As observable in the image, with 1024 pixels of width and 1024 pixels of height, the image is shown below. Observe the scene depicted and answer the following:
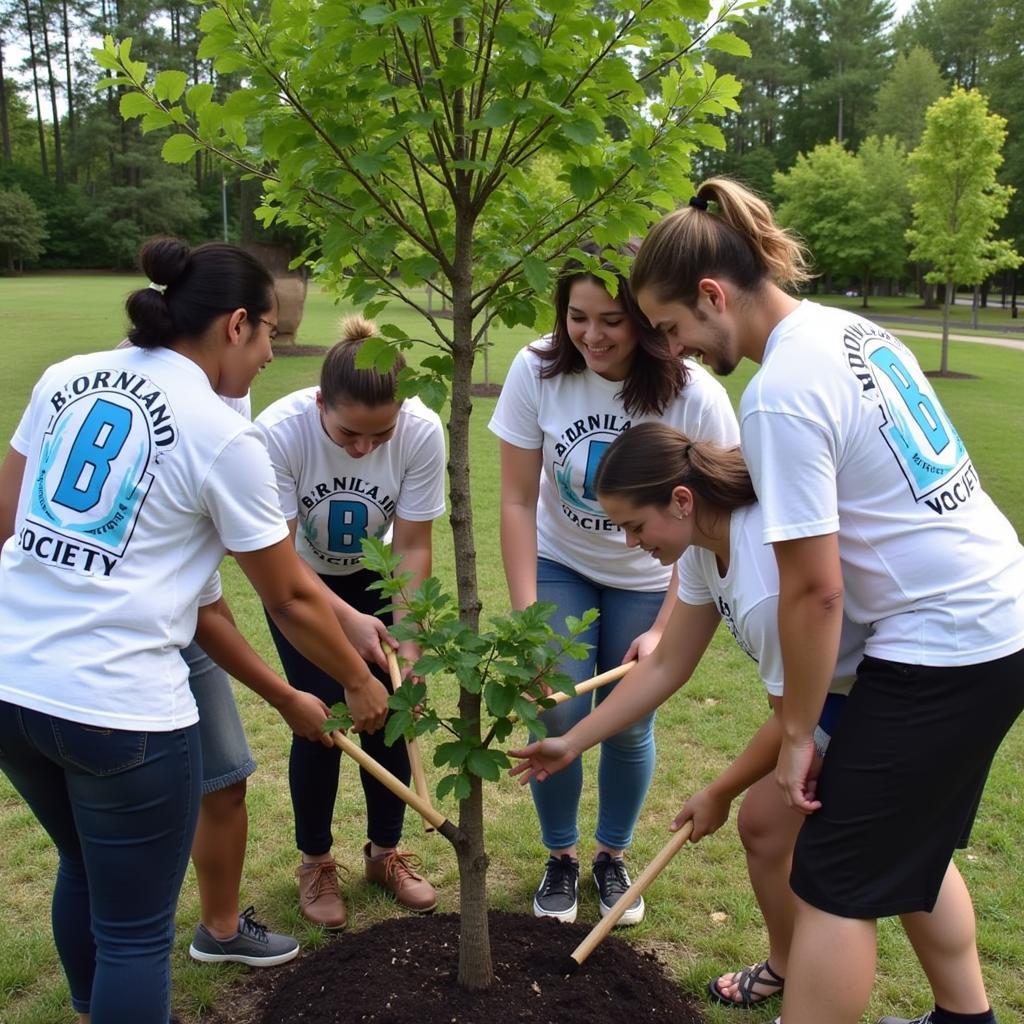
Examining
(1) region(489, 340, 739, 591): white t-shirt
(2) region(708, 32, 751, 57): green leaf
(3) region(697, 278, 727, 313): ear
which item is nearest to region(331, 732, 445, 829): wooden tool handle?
(1) region(489, 340, 739, 591): white t-shirt

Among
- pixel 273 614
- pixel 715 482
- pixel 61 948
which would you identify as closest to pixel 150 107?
pixel 273 614

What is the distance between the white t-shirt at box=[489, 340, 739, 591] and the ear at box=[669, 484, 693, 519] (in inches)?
23.9

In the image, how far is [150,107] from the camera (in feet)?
6.66

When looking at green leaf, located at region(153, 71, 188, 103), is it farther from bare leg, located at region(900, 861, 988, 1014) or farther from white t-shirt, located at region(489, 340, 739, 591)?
bare leg, located at region(900, 861, 988, 1014)

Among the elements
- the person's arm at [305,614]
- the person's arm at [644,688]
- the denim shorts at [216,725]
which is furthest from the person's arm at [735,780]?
the denim shorts at [216,725]

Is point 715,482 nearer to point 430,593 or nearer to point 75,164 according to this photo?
point 430,593

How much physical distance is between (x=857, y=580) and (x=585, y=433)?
3.69 ft

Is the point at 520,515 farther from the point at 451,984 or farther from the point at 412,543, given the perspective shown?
the point at 451,984

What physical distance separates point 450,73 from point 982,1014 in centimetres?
244

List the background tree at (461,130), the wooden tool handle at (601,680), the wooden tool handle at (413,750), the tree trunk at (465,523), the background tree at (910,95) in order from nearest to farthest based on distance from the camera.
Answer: the background tree at (461,130), the tree trunk at (465,523), the wooden tool handle at (601,680), the wooden tool handle at (413,750), the background tree at (910,95)

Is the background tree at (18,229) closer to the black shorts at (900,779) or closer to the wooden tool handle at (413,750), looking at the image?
the wooden tool handle at (413,750)

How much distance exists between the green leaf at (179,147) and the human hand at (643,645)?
1777 mm

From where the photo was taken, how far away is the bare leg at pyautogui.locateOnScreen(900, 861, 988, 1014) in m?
2.37

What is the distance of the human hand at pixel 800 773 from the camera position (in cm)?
212
